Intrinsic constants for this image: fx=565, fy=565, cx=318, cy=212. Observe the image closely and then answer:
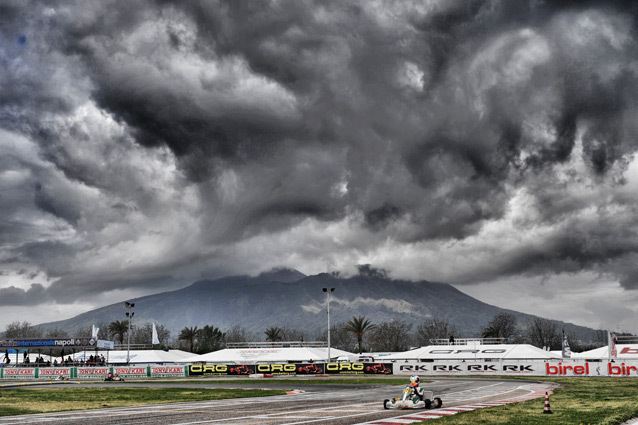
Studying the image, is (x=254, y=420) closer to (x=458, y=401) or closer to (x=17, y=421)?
(x=17, y=421)

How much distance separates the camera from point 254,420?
20.4 meters

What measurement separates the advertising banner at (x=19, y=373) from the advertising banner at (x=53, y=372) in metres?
1.00

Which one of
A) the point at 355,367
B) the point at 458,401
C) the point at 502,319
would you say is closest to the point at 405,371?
the point at 355,367

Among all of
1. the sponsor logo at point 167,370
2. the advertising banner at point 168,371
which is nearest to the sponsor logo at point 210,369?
the advertising banner at point 168,371

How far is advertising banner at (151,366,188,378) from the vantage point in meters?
76.5

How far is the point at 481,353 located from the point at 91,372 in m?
59.7

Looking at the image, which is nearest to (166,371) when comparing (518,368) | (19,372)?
(19,372)

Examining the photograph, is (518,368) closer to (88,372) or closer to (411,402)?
(411,402)

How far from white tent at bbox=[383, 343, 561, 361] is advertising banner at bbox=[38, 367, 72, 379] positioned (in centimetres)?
4731

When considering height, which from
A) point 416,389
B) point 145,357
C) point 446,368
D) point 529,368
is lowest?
point 145,357

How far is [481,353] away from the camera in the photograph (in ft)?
305

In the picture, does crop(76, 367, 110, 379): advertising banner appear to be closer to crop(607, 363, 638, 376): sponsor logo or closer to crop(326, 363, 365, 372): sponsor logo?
crop(326, 363, 365, 372): sponsor logo

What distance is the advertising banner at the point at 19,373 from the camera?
76.2 metres

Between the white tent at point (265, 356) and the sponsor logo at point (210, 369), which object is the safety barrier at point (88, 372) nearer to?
the sponsor logo at point (210, 369)
